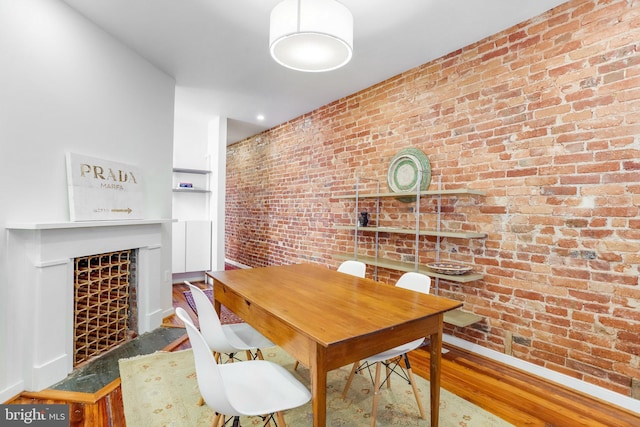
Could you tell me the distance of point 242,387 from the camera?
140cm

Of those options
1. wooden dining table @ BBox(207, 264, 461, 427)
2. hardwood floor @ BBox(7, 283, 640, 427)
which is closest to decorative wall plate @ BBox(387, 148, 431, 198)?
wooden dining table @ BBox(207, 264, 461, 427)

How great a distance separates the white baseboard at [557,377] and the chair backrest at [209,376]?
2305 mm

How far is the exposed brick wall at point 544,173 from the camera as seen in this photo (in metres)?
2.01

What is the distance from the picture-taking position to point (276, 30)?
69.2 inches

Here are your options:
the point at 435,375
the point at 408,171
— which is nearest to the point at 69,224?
the point at 435,375

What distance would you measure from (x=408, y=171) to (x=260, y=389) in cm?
251

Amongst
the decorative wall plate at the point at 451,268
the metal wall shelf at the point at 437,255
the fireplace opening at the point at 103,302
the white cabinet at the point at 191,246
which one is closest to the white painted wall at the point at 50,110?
the fireplace opening at the point at 103,302

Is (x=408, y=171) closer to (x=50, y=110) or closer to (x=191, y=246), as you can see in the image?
(x=50, y=110)

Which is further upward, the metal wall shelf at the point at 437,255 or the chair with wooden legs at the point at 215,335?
the metal wall shelf at the point at 437,255

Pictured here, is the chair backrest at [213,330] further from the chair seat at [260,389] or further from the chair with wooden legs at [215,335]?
the chair seat at [260,389]

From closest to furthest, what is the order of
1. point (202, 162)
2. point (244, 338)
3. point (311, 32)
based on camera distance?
point (311, 32) → point (244, 338) → point (202, 162)

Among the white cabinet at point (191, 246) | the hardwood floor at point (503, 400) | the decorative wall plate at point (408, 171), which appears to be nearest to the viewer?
the hardwood floor at point (503, 400)

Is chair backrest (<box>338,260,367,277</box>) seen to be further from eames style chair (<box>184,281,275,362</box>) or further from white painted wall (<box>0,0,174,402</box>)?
white painted wall (<box>0,0,174,402</box>)

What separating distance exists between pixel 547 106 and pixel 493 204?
2.66 feet
